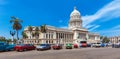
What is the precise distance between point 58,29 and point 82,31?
97.3 feet

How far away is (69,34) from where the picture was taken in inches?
6004

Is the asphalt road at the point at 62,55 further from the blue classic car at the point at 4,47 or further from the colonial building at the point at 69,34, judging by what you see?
the colonial building at the point at 69,34

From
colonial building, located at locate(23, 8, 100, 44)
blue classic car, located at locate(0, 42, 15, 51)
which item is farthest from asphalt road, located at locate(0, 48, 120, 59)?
colonial building, located at locate(23, 8, 100, 44)

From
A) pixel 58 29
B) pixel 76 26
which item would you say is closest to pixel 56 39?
pixel 58 29

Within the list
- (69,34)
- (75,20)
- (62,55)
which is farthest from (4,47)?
(75,20)

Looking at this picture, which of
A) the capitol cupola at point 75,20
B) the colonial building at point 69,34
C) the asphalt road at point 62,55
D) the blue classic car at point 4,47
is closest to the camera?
the asphalt road at point 62,55

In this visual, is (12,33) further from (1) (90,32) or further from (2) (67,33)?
(1) (90,32)

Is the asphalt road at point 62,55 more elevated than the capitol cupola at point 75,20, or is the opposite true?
the capitol cupola at point 75,20

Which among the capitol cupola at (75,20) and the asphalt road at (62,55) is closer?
the asphalt road at (62,55)

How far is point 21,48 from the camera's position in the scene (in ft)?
119

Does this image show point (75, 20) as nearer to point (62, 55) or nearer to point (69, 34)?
point (69, 34)

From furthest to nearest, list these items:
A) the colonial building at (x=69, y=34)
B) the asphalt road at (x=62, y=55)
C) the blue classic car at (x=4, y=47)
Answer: the colonial building at (x=69, y=34)
the blue classic car at (x=4, y=47)
the asphalt road at (x=62, y=55)

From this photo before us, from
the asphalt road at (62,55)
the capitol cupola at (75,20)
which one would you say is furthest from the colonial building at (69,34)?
the asphalt road at (62,55)

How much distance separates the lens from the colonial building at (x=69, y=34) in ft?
423
